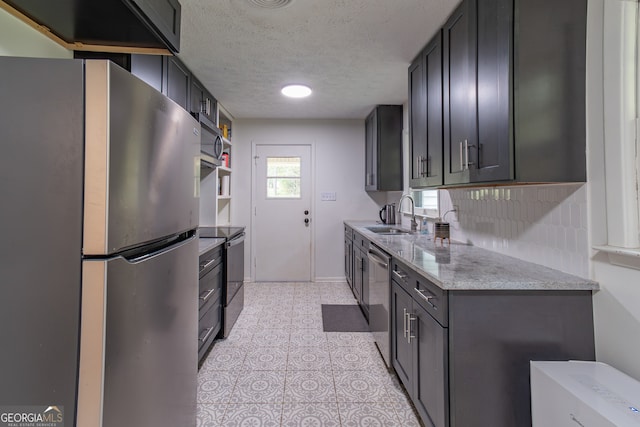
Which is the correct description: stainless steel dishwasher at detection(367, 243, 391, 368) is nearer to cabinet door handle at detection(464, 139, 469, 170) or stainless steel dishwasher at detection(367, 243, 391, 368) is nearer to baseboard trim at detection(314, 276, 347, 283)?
cabinet door handle at detection(464, 139, 469, 170)

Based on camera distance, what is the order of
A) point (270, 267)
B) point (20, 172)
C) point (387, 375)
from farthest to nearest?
1. point (270, 267)
2. point (387, 375)
3. point (20, 172)

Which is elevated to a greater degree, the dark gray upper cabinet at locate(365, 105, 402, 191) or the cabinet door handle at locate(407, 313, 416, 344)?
the dark gray upper cabinet at locate(365, 105, 402, 191)

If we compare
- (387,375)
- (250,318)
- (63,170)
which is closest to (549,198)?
(387,375)

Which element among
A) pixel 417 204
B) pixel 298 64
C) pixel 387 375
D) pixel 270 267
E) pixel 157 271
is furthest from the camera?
pixel 270 267

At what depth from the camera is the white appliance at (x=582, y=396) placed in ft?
2.86

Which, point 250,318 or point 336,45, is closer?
point 336,45

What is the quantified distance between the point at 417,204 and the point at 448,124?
172 centimetres

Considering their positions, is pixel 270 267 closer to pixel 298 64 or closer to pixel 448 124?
pixel 298 64

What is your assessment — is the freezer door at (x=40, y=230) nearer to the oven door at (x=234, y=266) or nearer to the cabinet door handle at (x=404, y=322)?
the cabinet door handle at (x=404, y=322)

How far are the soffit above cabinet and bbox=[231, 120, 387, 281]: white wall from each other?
3096 millimetres

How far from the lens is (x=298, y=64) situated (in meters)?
2.64

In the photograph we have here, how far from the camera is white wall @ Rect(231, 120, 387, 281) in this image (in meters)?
4.51

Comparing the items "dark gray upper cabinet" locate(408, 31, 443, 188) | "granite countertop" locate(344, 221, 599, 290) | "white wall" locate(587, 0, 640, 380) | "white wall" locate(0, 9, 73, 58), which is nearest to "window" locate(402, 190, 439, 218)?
"dark gray upper cabinet" locate(408, 31, 443, 188)

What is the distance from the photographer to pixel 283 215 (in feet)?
14.9
